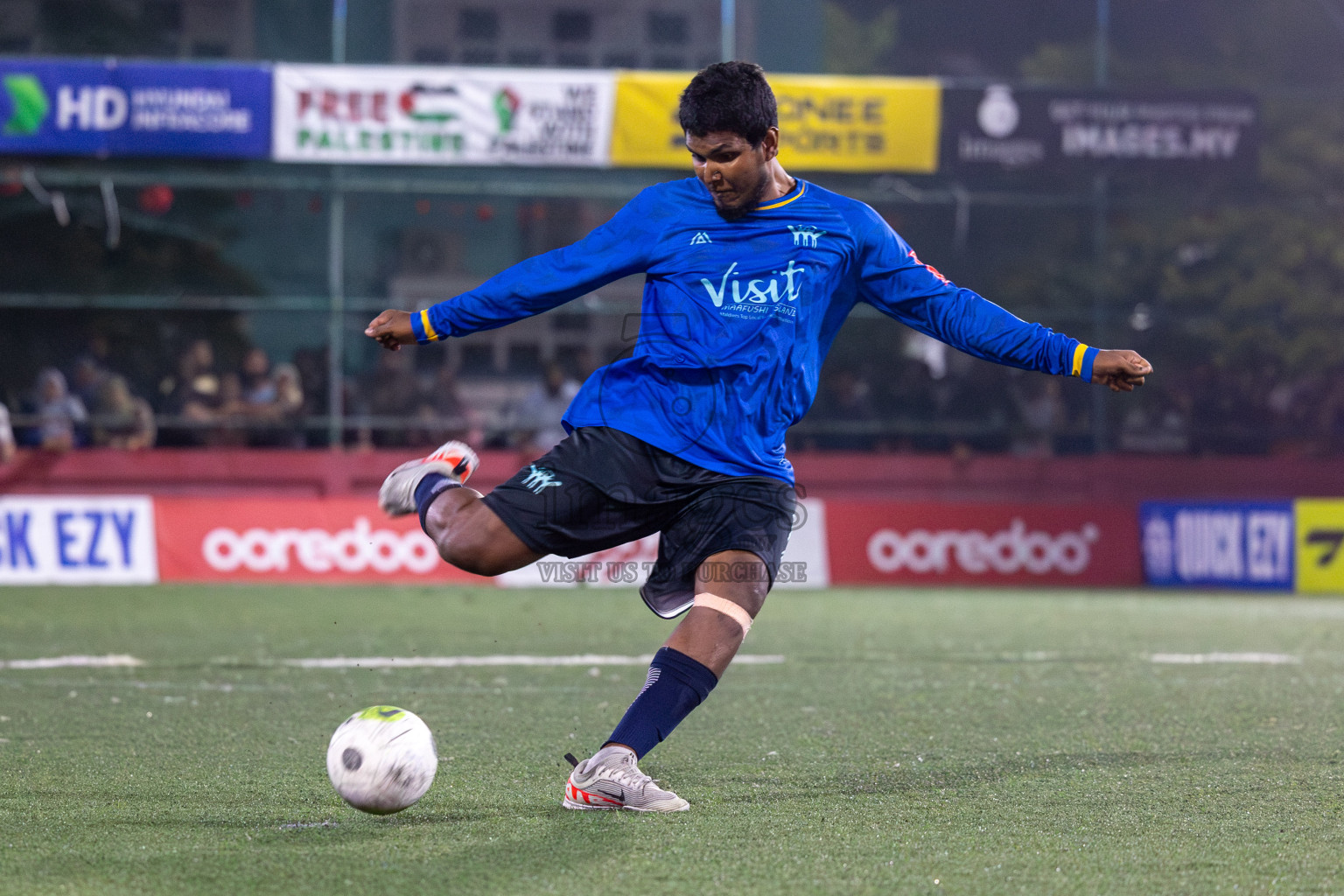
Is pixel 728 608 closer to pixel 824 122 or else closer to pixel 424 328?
pixel 424 328

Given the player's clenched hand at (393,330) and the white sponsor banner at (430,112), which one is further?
the white sponsor banner at (430,112)

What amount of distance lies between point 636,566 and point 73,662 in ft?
24.3

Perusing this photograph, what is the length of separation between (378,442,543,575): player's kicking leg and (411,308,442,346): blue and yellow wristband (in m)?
0.38

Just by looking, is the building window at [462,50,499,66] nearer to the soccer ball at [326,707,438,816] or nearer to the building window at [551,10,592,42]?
the building window at [551,10,592,42]

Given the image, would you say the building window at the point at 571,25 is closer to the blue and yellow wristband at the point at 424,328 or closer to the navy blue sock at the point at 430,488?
the blue and yellow wristband at the point at 424,328

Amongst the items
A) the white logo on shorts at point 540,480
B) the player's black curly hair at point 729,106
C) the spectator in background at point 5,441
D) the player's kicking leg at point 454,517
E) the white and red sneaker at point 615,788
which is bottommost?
the spectator in background at point 5,441

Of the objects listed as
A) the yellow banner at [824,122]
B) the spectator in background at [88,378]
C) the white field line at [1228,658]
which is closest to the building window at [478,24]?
the yellow banner at [824,122]

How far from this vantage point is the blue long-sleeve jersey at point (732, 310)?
15.3ft

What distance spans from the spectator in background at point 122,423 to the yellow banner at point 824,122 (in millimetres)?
6098

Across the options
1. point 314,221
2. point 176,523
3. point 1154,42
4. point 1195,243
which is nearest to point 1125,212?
point 1195,243

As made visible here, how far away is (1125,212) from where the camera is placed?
20219 millimetres

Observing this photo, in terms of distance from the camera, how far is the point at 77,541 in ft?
48.3

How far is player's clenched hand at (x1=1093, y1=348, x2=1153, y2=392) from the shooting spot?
15.3ft

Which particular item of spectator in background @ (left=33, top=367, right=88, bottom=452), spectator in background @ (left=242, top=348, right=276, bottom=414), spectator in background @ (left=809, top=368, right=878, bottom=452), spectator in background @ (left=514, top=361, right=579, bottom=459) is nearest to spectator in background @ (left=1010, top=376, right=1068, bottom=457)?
spectator in background @ (left=809, top=368, right=878, bottom=452)
